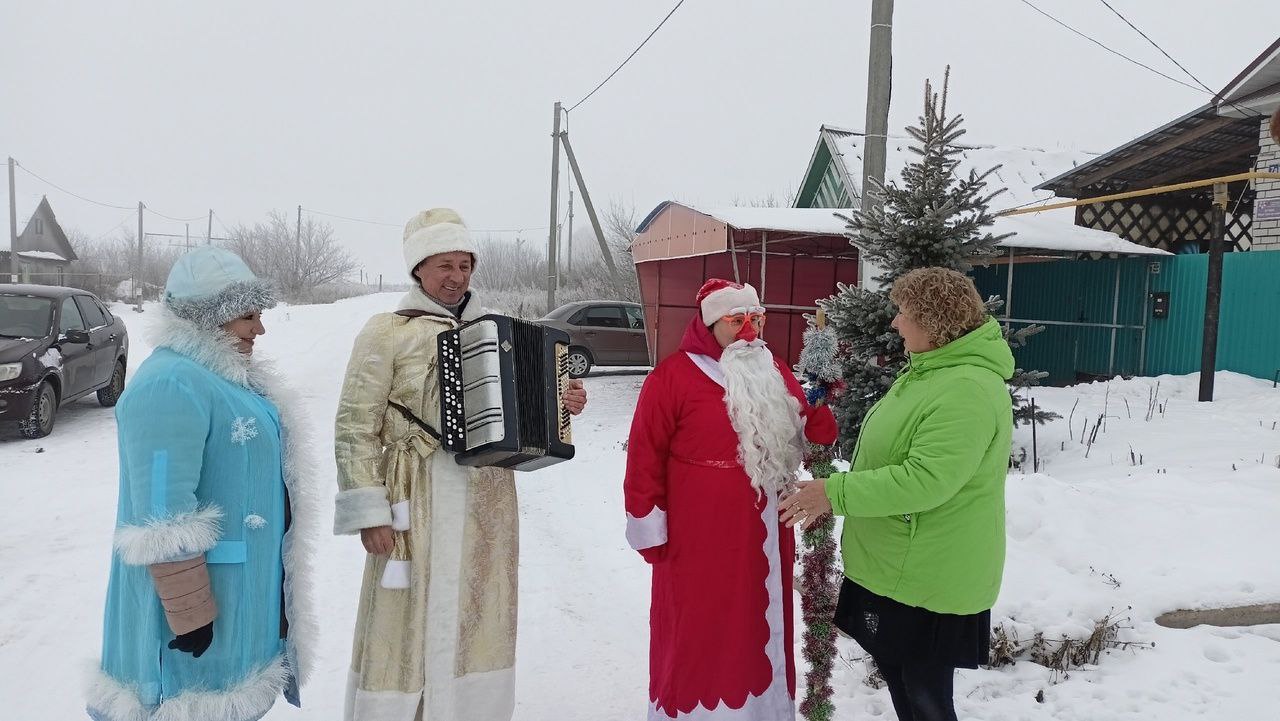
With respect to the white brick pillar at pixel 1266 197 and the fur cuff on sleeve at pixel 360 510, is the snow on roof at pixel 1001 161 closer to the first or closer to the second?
the white brick pillar at pixel 1266 197

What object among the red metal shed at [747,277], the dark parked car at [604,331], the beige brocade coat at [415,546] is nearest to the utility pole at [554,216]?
the dark parked car at [604,331]

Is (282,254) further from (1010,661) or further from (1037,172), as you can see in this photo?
(1010,661)

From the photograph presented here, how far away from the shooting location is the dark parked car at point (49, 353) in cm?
849

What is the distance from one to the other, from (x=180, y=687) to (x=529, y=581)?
298 centimetres

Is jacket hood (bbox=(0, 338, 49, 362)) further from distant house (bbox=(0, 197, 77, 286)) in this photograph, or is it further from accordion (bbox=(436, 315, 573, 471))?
distant house (bbox=(0, 197, 77, 286))

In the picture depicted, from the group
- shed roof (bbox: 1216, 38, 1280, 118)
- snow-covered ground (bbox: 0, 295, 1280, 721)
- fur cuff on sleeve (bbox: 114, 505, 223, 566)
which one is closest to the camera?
fur cuff on sleeve (bbox: 114, 505, 223, 566)

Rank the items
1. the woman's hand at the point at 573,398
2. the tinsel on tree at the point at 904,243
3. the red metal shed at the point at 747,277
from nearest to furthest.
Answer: the woman's hand at the point at 573,398
the tinsel on tree at the point at 904,243
the red metal shed at the point at 747,277

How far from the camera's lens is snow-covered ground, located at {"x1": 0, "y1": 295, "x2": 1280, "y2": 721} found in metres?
3.46

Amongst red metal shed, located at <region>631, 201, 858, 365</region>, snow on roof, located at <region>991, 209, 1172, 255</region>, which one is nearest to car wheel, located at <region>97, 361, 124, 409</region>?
red metal shed, located at <region>631, 201, 858, 365</region>

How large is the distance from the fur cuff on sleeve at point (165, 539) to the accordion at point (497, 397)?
75cm

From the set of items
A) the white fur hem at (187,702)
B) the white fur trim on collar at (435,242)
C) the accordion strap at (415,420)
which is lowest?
the white fur hem at (187,702)

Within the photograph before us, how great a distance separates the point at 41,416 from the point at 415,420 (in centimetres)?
844

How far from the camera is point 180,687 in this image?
221 cm

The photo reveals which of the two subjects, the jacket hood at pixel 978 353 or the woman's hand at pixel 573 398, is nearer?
the jacket hood at pixel 978 353
